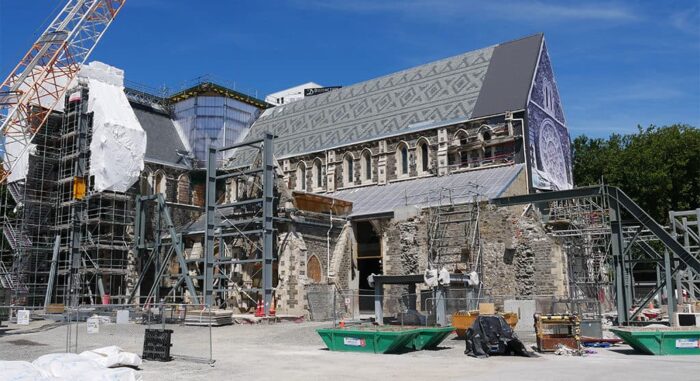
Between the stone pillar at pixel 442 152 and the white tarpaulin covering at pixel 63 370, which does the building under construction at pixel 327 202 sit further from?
the white tarpaulin covering at pixel 63 370

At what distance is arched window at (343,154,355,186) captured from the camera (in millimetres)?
42125

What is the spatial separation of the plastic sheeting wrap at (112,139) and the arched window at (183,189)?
15.6ft

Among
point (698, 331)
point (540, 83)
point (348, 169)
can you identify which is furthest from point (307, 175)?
point (698, 331)

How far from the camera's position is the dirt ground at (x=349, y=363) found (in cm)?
1291

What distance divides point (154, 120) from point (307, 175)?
13.4 meters

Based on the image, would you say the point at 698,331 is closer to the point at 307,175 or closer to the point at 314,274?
the point at 314,274

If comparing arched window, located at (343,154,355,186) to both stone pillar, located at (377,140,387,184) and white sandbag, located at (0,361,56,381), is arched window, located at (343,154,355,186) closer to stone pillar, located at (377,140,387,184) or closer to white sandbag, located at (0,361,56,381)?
stone pillar, located at (377,140,387,184)

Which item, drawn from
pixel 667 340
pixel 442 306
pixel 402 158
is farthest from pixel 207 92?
pixel 667 340

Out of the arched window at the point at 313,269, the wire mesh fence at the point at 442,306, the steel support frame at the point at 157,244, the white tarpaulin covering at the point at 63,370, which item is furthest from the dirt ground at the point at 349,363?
the steel support frame at the point at 157,244

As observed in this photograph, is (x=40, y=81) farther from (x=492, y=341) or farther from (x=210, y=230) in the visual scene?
(x=492, y=341)

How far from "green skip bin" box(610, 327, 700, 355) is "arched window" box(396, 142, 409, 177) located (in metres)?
24.1

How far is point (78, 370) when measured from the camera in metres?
11.0

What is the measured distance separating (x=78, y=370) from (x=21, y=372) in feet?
3.16

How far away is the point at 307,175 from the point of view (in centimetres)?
4453
